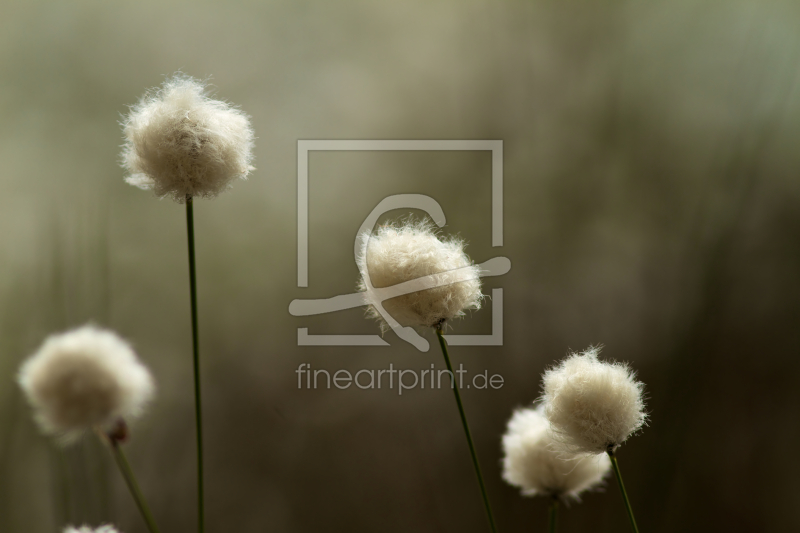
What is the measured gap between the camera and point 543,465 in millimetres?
451

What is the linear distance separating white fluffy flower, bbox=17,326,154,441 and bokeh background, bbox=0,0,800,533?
490mm

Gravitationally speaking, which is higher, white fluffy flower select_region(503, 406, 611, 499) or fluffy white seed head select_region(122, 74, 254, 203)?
fluffy white seed head select_region(122, 74, 254, 203)

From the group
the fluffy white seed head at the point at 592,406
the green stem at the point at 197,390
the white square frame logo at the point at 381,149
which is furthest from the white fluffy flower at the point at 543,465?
the white square frame logo at the point at 381,149

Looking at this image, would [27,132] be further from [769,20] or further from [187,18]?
[769,20]

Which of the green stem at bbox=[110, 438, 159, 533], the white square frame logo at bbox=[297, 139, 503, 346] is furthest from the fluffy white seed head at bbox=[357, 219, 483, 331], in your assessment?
the white square frame logo at bbox=[297, 139, 503, 346]

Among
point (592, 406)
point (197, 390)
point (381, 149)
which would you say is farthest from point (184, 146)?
point (381, 149)

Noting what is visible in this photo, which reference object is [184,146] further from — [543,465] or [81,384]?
[543,465]

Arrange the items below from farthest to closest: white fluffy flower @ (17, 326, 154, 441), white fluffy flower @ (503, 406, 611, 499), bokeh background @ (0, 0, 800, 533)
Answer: bokeh background @ (0, 0, 800, 533)
white fluffy flower @ (503, 406, 611, 499)
white fluffy flower @ (17, 326, 154, 441)

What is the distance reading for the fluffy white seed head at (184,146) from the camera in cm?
42

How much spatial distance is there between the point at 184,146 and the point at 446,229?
1.73ft

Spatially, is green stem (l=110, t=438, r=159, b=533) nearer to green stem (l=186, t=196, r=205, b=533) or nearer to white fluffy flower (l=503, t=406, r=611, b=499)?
green stem (l=186, t=196, r=205, b=533)

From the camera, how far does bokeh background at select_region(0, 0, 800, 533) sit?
2.66 ft

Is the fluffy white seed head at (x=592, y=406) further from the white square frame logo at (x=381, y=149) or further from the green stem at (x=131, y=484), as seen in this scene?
the white square frame logo at (x=381, y=149)

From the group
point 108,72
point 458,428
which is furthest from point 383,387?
point 108,72
